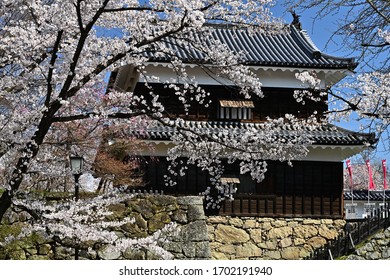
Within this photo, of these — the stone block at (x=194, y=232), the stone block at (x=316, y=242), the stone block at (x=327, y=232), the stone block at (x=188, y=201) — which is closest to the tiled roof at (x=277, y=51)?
the stone block at (x=327, y=232)

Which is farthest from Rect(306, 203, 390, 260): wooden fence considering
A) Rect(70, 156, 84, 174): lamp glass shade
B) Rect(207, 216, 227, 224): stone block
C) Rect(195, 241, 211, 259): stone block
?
Rect(70, 156, 84, 174): lamp glass shade

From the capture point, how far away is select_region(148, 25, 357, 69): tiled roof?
1380 cm

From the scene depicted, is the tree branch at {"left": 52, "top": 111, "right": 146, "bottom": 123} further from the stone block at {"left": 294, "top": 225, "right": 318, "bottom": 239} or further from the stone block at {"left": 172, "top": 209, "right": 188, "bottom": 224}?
the stone block at {"left": 294, "top": 225, "right": 318, "bottom": 239}

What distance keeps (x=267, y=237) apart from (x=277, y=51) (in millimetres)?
4755

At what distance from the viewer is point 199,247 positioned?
30.3ft

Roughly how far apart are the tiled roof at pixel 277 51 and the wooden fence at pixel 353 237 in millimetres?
3349

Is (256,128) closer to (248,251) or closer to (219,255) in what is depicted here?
(248,251)

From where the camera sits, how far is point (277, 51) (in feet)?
49.6

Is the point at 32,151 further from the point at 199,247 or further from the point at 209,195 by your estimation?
the point at 209,195

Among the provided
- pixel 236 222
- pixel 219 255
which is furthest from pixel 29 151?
pixel 236 222

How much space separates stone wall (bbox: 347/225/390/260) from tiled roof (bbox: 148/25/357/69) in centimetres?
372

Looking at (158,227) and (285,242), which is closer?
(158,227)
